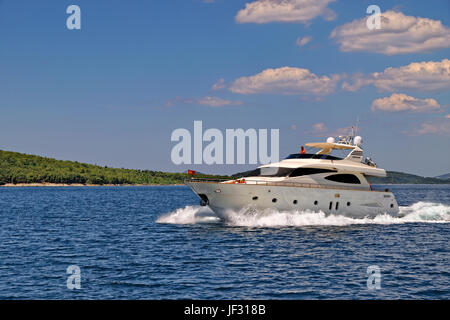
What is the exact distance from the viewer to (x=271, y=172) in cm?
3347

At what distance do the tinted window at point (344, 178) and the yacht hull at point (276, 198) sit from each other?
39.4 inches

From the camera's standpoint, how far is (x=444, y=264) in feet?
71.6

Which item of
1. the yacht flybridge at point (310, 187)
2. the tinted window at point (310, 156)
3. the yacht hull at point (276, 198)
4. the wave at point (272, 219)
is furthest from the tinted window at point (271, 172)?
the wave at point (272, 219)

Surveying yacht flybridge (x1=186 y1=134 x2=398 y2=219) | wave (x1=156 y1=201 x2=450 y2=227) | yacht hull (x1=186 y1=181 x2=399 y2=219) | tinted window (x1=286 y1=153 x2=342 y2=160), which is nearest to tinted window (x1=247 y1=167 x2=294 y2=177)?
yacht flybridge (x1=186 y1=134 x2=398 y2=219)

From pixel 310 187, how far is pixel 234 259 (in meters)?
12.2

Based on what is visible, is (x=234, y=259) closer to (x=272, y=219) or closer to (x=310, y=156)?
(x=272, y=219)

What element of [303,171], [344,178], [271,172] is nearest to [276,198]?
[271,172]

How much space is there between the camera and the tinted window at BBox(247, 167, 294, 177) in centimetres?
3294

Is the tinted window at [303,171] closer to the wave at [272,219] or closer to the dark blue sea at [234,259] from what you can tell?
the wave at [272,219]

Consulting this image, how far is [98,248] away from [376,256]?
579 inches
